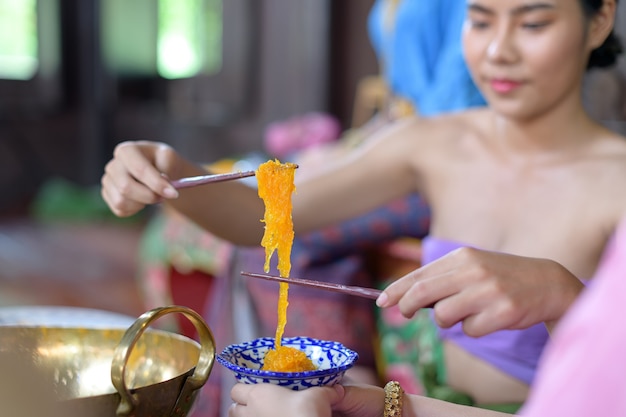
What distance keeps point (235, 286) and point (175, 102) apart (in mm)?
4169

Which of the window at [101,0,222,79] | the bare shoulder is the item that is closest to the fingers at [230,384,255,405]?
the bare shoulder

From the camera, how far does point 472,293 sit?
893 millimetres

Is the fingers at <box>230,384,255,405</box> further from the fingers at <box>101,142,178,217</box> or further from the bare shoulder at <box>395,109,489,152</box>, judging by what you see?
the bare shoulder at <box>395,109,489,152</box>

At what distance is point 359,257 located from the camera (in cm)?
242

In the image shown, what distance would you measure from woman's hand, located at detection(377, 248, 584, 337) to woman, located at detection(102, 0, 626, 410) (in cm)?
41

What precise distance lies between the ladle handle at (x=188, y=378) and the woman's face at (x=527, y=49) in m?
0.75

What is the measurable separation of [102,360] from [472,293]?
1.53 ft

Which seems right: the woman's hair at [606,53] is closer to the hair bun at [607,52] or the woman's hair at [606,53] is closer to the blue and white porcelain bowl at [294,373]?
the hair bun at [607,52]

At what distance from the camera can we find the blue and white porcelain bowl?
2.72ft

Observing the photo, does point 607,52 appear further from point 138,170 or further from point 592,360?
point 592,360

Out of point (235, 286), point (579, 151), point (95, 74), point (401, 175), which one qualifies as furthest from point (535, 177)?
point (95, 74)

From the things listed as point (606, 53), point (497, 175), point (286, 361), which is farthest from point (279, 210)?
point (606, 53)

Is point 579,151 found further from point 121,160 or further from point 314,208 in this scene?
point 121,160

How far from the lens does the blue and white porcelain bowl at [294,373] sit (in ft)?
2.72
